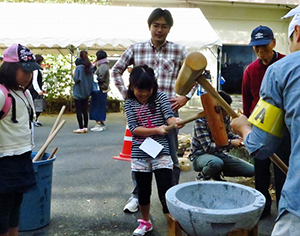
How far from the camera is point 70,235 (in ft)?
11.5

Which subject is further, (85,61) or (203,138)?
(85,61)

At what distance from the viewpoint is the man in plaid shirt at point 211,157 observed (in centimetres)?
406

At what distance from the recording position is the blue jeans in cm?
405

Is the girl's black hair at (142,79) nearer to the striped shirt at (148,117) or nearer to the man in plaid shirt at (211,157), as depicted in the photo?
the striped shirt at (148,117)

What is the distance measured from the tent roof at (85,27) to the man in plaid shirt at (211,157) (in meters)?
5.68

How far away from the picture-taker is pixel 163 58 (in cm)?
375

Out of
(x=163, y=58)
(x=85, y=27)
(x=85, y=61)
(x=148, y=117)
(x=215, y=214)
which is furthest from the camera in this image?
(x=85, y=27)

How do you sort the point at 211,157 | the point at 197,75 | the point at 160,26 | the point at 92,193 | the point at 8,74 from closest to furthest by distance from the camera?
the point at 197,75 < the point at 8,74 < the point at 160,26 < the point at 211,157 < the point at 92,193

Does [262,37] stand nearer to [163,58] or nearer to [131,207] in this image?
[163,58]

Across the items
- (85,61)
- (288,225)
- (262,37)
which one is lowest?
(288,225)

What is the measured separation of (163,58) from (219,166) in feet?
4.45

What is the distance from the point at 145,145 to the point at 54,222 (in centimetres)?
140

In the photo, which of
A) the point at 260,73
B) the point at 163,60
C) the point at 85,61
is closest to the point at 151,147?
the point at 163,60

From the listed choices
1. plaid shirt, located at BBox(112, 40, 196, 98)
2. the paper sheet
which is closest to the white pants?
the paper sheet
